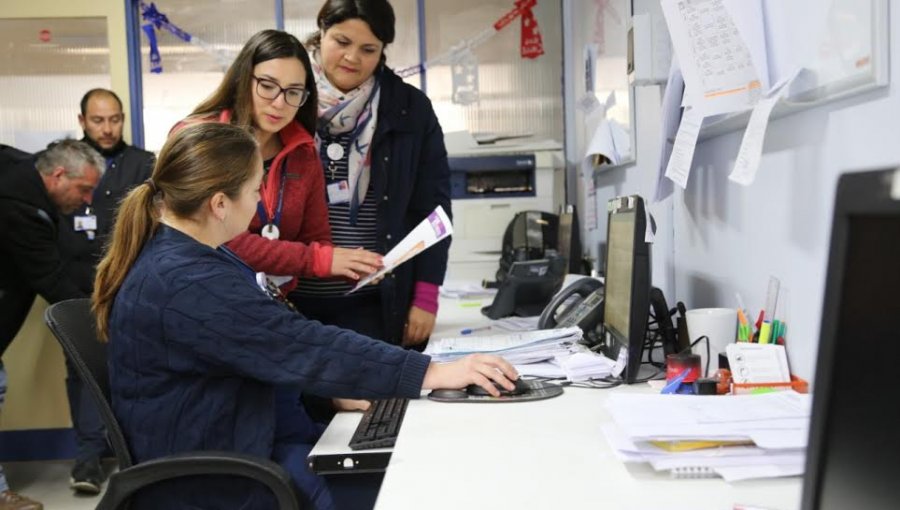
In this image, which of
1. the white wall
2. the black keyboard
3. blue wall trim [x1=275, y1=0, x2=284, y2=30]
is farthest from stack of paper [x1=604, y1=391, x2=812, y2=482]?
blue wall trim [x1=275, y1=0, x2=284, y2=30]

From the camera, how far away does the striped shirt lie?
6.29 feet

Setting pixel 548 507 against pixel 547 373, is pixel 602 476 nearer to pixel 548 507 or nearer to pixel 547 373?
pixel 548 507

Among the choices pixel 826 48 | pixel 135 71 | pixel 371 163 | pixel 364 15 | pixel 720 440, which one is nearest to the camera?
pixel 720 440

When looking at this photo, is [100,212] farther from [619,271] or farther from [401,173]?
[619,271]

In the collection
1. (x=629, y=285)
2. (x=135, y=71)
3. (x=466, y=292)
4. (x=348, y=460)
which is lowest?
(x=466, y=292)

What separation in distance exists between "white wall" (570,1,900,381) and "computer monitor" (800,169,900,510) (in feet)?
1.17

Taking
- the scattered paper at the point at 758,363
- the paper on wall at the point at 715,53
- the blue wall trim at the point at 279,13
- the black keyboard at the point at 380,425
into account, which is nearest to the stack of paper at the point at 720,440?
the scattered paper at the point at 758,363

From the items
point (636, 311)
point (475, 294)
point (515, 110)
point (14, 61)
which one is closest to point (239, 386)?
point (636, 311)

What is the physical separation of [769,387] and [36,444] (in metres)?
3.70

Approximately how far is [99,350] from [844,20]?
1273 millimetres

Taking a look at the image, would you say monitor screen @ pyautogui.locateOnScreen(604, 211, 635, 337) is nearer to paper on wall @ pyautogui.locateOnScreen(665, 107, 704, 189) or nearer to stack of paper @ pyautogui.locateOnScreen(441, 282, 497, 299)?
paper on wall @ pyautogui.locateOnScreen(665, 107, 704, 189)

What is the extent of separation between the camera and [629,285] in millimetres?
1356

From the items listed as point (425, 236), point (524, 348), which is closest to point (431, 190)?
point (425, 236)

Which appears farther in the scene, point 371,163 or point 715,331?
point 371,163
